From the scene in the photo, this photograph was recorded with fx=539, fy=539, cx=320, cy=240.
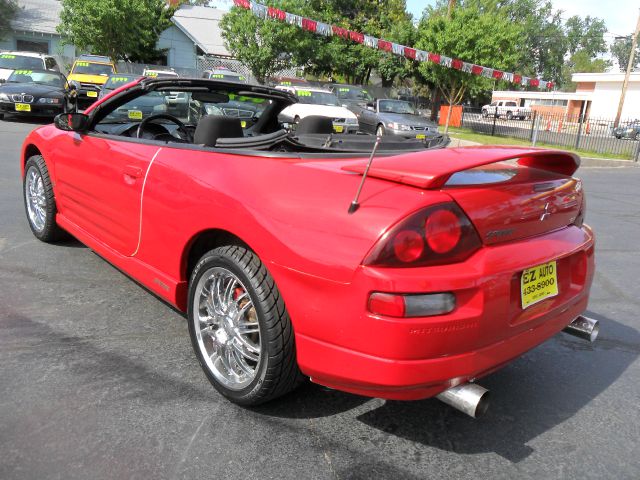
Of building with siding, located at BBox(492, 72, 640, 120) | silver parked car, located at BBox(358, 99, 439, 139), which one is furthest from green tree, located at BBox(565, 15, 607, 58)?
silver parked car, located at BBox(358, 99, 439, 139)

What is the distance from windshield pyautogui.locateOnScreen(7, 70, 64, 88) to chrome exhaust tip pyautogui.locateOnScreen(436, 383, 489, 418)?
16.5m

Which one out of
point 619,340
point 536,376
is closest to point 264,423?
point 536,376

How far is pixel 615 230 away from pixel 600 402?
190 inches

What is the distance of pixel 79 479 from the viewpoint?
2.07m

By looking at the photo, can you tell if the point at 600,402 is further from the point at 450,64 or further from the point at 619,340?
the point at 450,64

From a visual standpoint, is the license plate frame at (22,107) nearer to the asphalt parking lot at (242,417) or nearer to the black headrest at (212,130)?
the asphalt parking lot at (242,417)

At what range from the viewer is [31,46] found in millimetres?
40688

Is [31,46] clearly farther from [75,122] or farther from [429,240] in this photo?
[429,240]

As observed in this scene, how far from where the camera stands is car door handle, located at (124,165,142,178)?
122 inches

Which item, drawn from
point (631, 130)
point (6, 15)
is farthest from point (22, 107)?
point (6, 15)

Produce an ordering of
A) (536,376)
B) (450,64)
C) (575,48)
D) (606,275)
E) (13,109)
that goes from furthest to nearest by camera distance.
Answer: (575,48) < (450,64) < (13,109) < (606,275) < (536,376)

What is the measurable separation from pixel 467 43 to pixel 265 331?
22337mm

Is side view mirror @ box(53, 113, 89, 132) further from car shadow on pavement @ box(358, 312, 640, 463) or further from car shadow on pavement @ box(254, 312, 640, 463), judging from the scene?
car shadow on pavement @ box(358, 312, 640, 463)

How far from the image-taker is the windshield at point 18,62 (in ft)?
58.7
